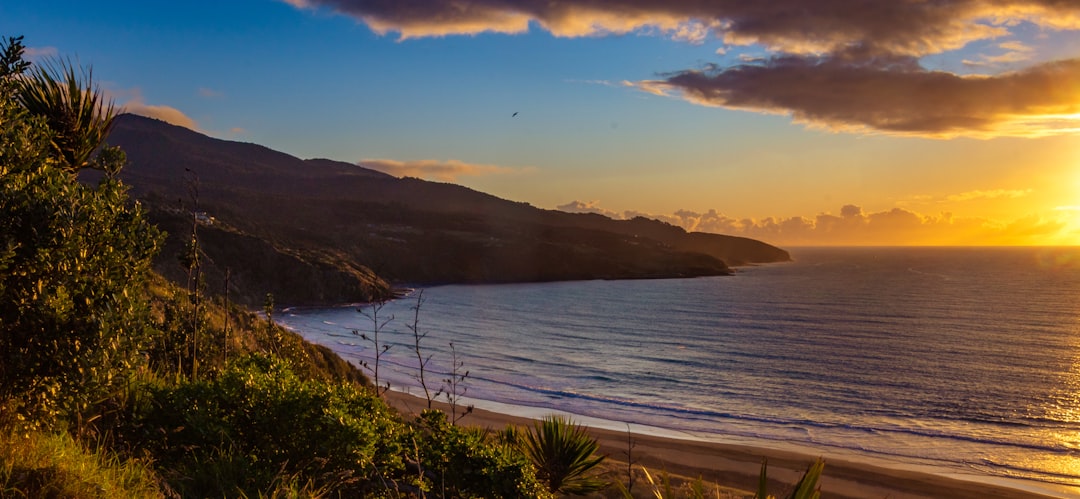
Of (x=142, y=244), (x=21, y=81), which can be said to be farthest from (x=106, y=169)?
(x=142, y=244)

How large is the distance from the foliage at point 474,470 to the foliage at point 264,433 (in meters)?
0.42

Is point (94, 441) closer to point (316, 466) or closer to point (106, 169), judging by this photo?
point (316, 466)

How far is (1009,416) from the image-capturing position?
30.2 meters

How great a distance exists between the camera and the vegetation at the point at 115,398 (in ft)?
17.4

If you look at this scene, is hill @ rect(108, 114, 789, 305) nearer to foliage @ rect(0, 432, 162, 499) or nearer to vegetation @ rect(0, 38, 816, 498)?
vegetation @ rect(0, 38, 816, 498)

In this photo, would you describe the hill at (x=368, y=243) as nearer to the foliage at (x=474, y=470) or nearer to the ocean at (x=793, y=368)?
the ocean at (x=793, y=368)

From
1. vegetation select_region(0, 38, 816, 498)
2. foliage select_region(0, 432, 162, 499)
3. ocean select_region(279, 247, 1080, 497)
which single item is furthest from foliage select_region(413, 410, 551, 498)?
ocean select_region(279, 247, 1080, 497)

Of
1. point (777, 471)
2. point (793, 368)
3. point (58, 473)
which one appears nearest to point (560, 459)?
point (58, 473)

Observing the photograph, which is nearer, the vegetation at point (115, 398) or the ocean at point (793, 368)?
the vegetation at point (115, 398)

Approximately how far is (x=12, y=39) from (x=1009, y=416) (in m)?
36.8

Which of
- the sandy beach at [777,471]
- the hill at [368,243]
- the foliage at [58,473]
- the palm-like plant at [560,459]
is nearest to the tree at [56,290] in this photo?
the foliage at [58,473]

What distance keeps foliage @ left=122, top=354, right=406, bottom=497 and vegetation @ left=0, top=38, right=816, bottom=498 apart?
0.05ft

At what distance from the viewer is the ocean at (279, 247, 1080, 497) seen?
27.0m

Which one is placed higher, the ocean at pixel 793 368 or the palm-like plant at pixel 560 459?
the palm-like plant at pixel 560 459
